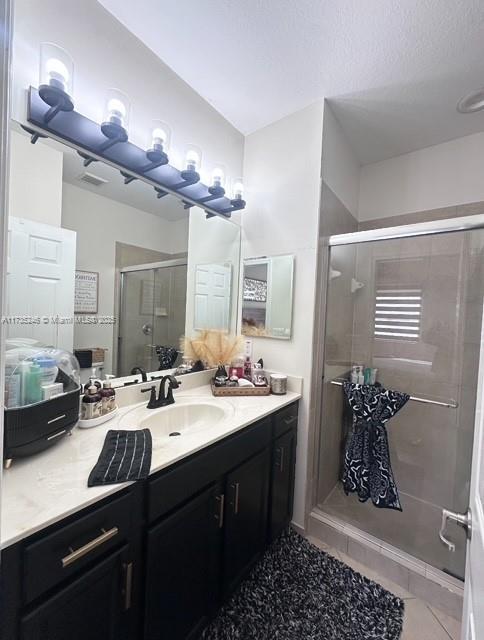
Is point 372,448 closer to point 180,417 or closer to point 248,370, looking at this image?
point 248,370

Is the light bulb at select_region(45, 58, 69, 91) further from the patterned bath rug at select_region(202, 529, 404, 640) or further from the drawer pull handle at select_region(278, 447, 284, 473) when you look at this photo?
the patterned bath rug at select_region(202, 529, 404, 640)

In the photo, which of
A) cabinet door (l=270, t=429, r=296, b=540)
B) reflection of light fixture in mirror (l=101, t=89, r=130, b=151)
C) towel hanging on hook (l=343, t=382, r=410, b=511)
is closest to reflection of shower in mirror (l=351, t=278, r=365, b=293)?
towel hanging on hook (l=343, t=382, r=410, b=511)

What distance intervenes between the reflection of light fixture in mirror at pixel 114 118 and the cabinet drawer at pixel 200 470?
1330mm

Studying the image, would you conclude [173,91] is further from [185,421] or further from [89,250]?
[185,421]

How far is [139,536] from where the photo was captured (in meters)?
0.85

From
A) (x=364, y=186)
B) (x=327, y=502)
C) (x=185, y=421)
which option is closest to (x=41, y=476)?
(x=185, y=421)

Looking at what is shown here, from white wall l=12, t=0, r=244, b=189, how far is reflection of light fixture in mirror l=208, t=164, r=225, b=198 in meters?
0.10

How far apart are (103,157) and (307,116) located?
1.24m

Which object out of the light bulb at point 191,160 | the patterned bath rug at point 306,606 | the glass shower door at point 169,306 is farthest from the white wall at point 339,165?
the patterned bath rug at point 306,606

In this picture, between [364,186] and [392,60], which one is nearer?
[392,60]

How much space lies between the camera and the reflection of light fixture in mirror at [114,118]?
46.1 inches

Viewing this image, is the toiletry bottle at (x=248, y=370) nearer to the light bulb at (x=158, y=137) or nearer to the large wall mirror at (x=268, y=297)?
the large wall mirror at (x=268, y=297)

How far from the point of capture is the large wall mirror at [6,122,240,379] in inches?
41.2

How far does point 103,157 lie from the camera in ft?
4.10
